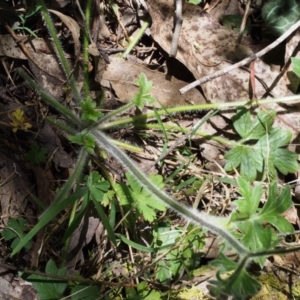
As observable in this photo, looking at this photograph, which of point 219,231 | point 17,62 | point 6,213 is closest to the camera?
point 219,231

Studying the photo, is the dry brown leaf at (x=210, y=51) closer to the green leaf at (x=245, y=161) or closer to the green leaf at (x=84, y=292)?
the green leaf at (x=245, y=161)

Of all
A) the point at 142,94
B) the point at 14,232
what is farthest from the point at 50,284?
the point at 142,94

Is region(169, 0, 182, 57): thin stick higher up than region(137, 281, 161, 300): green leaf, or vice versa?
region(169, 0, 182, 57): thin stick

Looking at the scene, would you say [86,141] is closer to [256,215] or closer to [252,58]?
[256,215]

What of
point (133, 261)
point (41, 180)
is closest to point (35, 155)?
point (41, 180)

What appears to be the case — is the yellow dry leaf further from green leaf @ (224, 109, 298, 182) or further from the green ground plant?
green leaf @ (224, 109, 298, 182)

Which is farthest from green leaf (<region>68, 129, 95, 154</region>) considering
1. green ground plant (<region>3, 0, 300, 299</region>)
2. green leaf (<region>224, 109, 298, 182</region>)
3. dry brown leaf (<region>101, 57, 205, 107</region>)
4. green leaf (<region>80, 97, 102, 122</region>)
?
green leaf (<region>224, 109, 298, 182</region>)

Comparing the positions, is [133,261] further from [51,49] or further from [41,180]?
[51,49]
